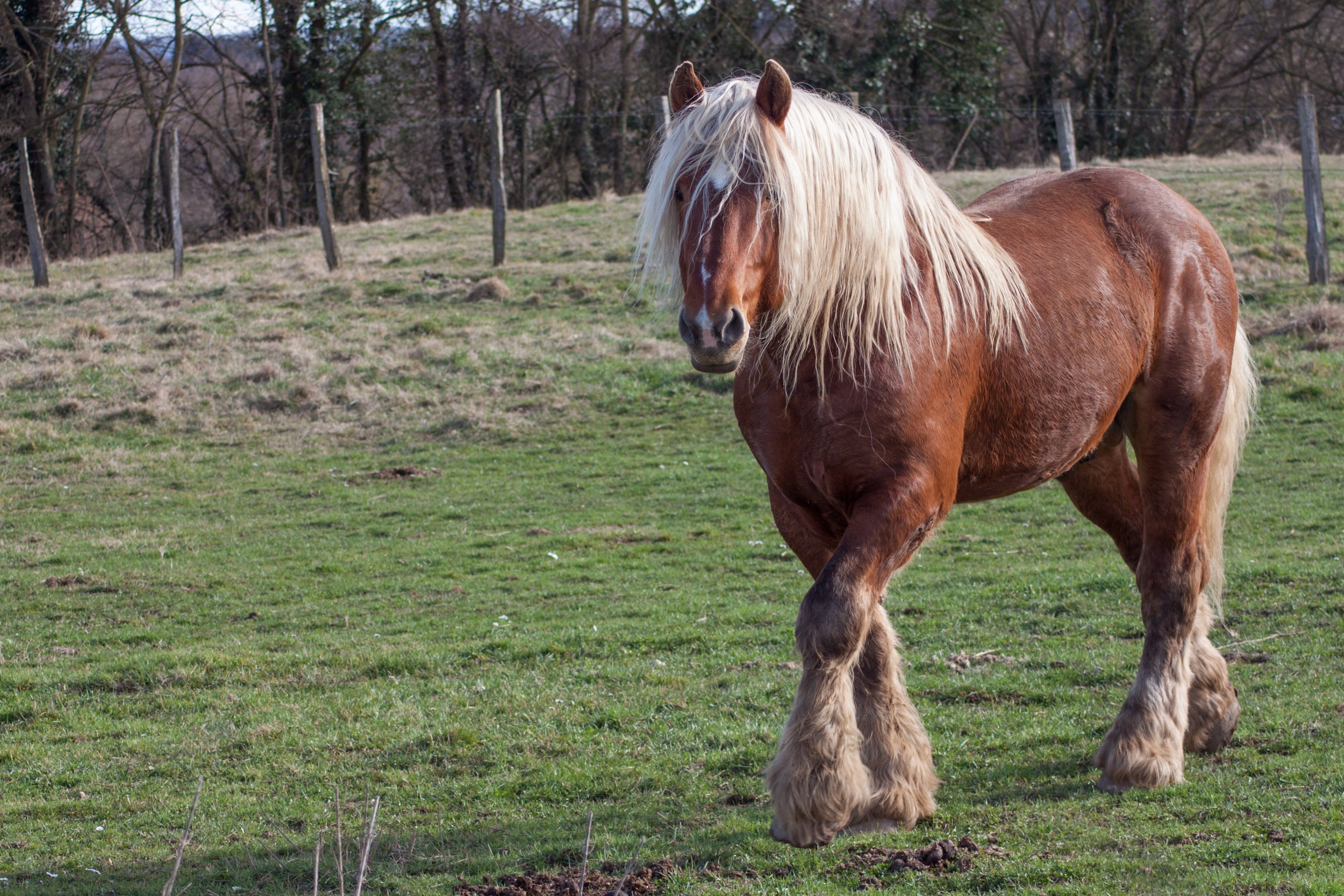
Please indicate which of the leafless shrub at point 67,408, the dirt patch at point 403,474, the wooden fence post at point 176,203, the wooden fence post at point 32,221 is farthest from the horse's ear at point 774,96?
the wooden fence post at point 32,221

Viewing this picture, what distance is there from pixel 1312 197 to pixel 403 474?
12298mm

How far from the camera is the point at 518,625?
7617 mm

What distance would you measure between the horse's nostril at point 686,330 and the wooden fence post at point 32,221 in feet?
67.6

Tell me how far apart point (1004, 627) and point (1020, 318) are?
3.24 meters

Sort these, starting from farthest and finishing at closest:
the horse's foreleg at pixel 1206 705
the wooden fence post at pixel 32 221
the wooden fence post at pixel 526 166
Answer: the wooden fence post at pixel 526 166 → the wooden fence post at pixel 32 221 → the horse's foreleg at pixel 1206 705

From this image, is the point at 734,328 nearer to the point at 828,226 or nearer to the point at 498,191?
the point at 828,226

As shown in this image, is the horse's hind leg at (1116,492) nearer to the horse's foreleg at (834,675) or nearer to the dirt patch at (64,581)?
the horse's foreleg at (834,675)

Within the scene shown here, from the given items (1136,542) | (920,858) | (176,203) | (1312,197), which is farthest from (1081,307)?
(176,203)

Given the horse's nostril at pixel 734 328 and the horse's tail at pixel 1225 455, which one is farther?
the horse's tail at pixel 1225 455

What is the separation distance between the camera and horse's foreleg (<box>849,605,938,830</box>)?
3.79 meters

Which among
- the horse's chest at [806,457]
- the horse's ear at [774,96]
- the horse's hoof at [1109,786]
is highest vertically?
the horse's ear at [774,96]

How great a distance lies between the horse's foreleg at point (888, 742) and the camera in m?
3.79

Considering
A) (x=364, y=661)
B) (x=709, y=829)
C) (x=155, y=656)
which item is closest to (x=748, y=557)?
(x=364, y=661)

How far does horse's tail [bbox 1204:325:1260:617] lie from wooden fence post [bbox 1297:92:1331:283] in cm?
1169
